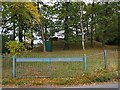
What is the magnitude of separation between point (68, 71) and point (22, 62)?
1.27m

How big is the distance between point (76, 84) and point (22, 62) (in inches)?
69.0

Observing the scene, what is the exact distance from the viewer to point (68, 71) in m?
6.36

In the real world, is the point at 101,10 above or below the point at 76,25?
above

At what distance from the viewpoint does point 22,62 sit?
6.26m

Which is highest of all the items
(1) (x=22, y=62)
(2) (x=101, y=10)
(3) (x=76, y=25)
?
(2) (x=101, y=10)

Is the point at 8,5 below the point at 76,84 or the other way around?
the other way around

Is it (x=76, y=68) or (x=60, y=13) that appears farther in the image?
(x=60, y=13)

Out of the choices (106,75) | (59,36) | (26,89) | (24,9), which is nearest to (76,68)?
(106,75)

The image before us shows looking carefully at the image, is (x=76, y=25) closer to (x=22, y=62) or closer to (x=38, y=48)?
(x=38, y=48)

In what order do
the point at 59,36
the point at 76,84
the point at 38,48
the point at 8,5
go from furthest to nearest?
the point at 59,36, the point at 38,48, the point at 8,5, the point at 76,84

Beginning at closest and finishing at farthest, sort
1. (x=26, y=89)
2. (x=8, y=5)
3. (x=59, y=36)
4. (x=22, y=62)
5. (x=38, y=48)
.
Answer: (x=26, y=89), (x=22, y=62), (x=8, y=5), (x=38, y=48), (x=59, y=36)

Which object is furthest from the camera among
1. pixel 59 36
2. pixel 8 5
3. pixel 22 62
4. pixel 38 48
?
pixel 59 36

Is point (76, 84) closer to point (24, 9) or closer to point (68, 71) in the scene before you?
point (68, 71)

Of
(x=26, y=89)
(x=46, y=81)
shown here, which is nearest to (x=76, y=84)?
(x=46, y=81)
